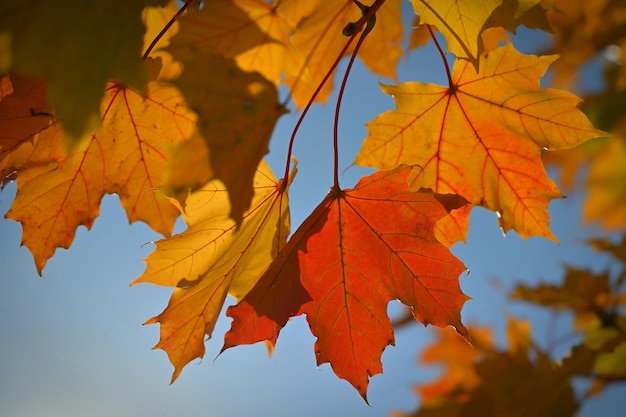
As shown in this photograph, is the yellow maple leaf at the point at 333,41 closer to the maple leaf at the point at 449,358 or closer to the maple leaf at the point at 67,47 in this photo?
the maple leaf at the point at 67,47

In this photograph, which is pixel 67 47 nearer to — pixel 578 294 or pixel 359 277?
pixel 359 277

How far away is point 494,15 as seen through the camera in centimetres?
82

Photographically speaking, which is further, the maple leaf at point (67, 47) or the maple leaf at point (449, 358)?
the maple leaf at point (449, 358)

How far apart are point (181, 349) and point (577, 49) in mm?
2564

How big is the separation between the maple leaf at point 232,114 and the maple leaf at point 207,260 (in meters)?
0.26

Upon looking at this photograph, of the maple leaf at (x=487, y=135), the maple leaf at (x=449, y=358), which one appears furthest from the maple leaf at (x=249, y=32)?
the maple leaf at (x=449, y=358)

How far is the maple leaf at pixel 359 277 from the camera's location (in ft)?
2.80

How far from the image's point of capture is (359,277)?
3.04 feet

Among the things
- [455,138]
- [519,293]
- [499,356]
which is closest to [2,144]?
[455,138]

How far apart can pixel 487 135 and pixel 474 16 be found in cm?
27

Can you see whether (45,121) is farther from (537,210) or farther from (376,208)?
(537,210)

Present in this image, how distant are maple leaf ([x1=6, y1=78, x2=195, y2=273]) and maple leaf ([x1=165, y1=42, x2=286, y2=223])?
0.29m

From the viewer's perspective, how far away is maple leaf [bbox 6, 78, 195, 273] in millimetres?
879

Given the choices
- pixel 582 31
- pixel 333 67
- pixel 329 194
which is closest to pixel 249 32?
pixel 333 67
